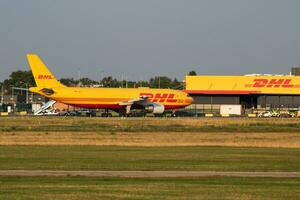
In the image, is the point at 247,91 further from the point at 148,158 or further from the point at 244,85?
the point at 148,158

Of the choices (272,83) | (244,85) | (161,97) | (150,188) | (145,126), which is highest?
(272,83)

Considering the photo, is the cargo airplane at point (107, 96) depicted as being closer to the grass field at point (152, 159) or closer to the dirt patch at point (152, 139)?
the grass field at point (152, 159)

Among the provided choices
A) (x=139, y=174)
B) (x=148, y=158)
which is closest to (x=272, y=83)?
(x=148, y=158)

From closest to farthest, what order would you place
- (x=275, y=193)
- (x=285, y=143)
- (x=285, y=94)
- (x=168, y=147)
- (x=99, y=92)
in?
(x=275, y=193) < (x=168, y=147) < (x=285, y=143) < (x=99, y=92) < (x=285, y=94)

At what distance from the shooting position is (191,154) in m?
39.4

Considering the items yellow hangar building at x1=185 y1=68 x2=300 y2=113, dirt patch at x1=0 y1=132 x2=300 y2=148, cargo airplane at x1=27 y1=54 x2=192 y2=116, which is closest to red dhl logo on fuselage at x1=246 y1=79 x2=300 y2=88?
yellow hangar building at x1=185 y1=68 x2=300 y2=113

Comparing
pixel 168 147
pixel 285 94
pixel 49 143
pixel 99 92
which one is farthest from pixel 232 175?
pixel 285 94

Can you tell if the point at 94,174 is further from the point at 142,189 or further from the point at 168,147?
the point at 168,147

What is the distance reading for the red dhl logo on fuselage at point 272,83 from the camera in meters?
131

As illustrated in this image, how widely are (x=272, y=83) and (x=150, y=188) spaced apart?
112 m

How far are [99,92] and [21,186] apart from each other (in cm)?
8121

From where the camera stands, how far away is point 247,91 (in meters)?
133

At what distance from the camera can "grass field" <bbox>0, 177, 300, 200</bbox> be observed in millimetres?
20891

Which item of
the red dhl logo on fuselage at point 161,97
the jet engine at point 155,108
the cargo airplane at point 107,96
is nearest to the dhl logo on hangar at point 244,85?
the cargo airplane at point 107,96
